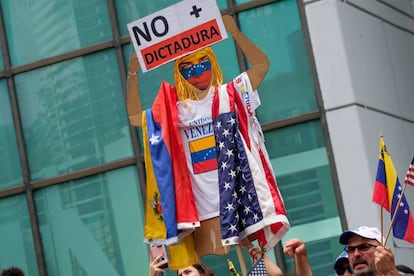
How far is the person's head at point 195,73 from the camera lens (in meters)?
11.9

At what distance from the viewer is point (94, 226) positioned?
16453 millimetres

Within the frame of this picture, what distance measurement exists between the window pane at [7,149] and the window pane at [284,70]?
109 inches

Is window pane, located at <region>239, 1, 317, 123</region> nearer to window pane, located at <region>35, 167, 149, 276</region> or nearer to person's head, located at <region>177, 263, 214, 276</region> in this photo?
window pane, located at <region>35, 167, 149, 276</region>

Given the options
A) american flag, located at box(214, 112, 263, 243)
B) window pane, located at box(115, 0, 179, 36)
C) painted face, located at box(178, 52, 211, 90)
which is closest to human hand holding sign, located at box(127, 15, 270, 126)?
painted face, located at box(178, 52, 211, 90)

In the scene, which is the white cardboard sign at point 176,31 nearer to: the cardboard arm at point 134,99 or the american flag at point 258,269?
the cardboard arm at point 134,99

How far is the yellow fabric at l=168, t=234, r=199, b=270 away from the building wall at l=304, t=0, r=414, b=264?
3909mm

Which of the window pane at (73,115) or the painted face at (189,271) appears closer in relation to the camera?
the painted face at (189,271)

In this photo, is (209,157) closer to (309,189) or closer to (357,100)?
(309,189)

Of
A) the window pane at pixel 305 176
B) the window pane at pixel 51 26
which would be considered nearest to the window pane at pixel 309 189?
the window pane at pixel 305 176

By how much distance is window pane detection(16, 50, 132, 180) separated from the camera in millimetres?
16484

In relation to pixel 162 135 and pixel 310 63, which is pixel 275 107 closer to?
pixel 310 63

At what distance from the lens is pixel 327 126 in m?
15.7

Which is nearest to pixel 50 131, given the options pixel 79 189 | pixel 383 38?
pixel 79 189

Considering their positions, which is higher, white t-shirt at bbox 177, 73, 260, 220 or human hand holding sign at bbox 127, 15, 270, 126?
human hand holding sign at bbox 127, 15, 270, 126
